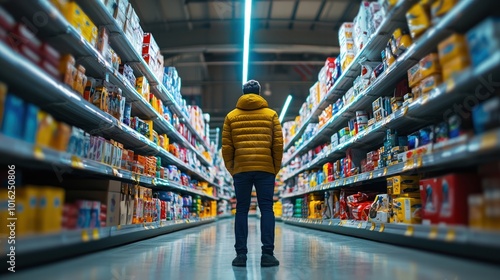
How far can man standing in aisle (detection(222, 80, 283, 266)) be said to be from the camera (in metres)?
2.75

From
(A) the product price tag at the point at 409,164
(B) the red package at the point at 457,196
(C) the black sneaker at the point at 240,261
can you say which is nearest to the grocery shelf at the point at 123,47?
(C) the black sneaker at the point at 240,261

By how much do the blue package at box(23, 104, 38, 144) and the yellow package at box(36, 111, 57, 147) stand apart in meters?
0.03

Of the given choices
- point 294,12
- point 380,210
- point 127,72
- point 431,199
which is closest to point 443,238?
point 431,199

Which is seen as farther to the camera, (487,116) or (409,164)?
(409,164)

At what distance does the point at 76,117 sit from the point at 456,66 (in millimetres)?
2822

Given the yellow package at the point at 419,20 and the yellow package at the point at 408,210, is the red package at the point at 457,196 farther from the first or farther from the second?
the yellow package at the point at 419,20

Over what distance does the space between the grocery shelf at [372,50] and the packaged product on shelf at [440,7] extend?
50 cm

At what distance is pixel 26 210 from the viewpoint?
5.59 ft

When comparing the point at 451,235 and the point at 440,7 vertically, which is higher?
the point at 440,7

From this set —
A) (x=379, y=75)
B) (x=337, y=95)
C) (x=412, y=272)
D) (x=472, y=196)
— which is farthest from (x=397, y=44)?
(x=337, y=95)

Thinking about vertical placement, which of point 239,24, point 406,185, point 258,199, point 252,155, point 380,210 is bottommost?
point 380,210

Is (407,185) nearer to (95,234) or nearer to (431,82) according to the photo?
(431,82)

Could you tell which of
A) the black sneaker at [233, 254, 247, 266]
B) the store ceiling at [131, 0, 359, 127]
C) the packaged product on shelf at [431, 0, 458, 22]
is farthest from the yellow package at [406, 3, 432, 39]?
the store ceiling at [131, 0, 359, 127]

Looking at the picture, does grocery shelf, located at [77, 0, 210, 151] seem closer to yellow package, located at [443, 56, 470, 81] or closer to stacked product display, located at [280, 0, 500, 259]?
stacked product display, located at [280, 0, 500, 259]
